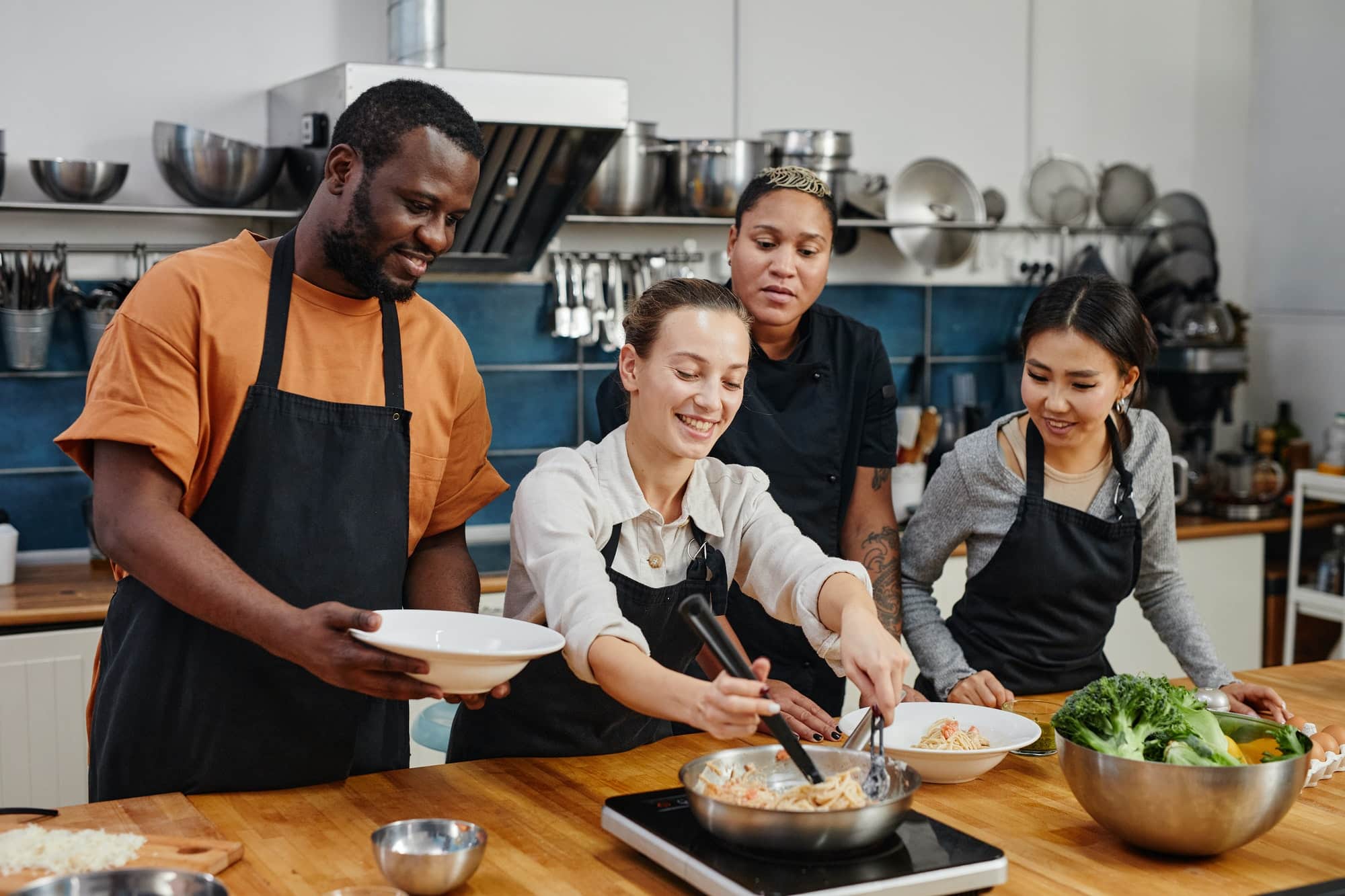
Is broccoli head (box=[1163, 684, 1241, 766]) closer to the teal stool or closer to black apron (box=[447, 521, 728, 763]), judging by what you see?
black apron (box=[447, 521, 728, 763])

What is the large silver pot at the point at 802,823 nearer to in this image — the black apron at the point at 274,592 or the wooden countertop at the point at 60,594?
the black apron at the point at 274,592

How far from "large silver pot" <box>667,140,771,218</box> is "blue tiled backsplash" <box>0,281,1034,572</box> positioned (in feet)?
1.75

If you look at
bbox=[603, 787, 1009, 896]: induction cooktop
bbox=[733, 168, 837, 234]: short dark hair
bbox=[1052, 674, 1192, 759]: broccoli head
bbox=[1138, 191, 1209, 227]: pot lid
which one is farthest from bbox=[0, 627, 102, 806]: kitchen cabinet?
bbox=[1138, 191, 1209, 227]: pot lid

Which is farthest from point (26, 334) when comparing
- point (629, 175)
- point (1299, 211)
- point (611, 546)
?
point (1299, 211)

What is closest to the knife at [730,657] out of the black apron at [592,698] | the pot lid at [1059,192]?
the black apron at [592,698]

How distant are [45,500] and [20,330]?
470mm

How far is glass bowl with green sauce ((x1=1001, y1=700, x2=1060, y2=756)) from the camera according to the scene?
6.05 feet

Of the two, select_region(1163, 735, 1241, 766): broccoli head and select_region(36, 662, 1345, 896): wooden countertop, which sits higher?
select_region(1163, 735, 1241, 766): broccoli head

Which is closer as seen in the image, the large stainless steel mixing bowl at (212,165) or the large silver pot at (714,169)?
the large stainless steel mixing bowl at (212,165)

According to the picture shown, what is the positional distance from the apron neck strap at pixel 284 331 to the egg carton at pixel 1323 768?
128 cm

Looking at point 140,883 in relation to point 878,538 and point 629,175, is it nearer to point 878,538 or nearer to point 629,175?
point 878,538

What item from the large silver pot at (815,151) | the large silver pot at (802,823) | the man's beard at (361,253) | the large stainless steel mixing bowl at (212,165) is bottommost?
the large silver pot at (802,823)

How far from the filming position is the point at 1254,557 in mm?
4312

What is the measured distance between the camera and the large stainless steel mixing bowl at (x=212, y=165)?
3318mm
